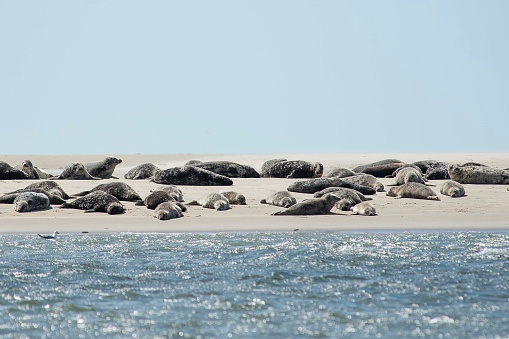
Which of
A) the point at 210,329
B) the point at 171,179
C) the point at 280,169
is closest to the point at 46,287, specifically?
the point at 210,329

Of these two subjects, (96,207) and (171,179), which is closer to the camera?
(96,207)

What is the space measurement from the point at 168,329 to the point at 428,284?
110 inches

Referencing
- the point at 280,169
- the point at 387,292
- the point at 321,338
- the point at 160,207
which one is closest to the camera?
the point at 321,338

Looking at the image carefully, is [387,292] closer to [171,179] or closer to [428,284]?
[428,284]

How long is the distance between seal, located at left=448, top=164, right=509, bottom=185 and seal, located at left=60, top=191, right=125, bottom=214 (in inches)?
301

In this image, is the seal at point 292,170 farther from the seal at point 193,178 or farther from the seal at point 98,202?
the seal at point 98,202

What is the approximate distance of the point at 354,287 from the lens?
7824mm

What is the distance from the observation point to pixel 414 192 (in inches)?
575

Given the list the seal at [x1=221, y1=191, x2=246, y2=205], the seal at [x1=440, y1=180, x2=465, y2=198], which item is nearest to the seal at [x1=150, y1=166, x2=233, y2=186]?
the seal at [x1=221, y1=191, x2=246, y2=205]

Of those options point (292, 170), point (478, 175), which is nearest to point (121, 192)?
point (292, 170)

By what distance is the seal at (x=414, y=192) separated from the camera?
14.5m

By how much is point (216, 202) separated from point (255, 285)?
5741 mm

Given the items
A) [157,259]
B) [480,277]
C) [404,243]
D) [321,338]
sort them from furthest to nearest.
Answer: [404,243]
[157,259]
[480,277]
[321,338]

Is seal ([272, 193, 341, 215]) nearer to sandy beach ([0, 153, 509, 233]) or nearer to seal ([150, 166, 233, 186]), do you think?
sandy beach ([0, 153, 509, 233])
